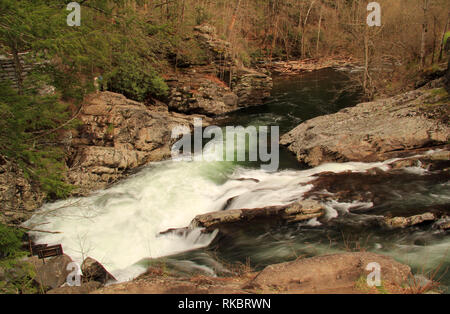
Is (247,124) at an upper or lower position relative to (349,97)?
lower

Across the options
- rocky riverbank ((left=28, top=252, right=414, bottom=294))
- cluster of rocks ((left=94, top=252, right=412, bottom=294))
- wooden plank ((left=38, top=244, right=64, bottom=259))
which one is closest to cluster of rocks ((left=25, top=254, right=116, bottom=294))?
wooden plank ((left=38, top=244, right=64, bottom=259))

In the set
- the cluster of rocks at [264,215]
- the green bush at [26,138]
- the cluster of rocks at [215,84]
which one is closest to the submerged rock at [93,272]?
the green bush at [26,138]

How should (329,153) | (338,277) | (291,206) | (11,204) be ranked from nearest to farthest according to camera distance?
(338,277) < (291,206) < (11,204) < (329,153)

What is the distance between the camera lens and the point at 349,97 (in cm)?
1855

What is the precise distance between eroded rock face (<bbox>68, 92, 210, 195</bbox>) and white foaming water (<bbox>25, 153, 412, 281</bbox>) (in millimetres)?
693

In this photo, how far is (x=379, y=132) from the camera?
35.6 ft

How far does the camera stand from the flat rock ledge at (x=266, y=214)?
7.22 metres

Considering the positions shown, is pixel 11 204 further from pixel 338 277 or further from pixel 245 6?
pixel 245 6

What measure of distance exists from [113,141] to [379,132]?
967 cm

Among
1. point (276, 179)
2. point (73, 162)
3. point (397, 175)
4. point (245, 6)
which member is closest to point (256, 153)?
point (276, 179)

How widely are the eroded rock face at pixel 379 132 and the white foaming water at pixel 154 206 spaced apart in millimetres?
847

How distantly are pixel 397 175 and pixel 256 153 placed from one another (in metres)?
5.56

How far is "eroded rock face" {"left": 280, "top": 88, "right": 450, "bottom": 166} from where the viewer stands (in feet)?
33.4

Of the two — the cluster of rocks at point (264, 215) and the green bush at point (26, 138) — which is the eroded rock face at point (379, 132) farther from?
the green bush at point (26, 138)
